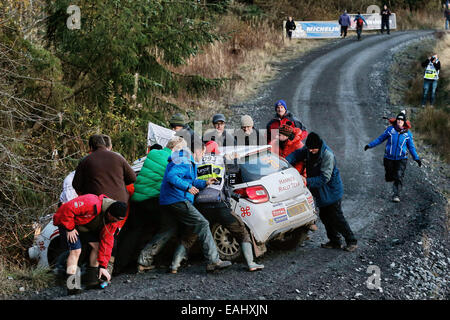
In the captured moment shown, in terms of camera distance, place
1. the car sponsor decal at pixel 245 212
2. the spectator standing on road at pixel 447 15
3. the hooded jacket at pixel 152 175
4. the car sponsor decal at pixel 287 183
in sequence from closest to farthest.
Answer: the hooded jacket at pixel 152 175 < the car sponsor decal at pixel 245 212 < the car sponsor decal at pixel 287 183 < the spectator standing on road at pixel 447 15

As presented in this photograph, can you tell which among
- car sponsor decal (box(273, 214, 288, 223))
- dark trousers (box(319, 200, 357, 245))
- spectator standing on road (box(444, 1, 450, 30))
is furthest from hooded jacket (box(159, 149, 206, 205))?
spectator standing on road (box(444, 1, 450, 30))

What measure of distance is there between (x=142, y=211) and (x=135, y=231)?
28 centimetres

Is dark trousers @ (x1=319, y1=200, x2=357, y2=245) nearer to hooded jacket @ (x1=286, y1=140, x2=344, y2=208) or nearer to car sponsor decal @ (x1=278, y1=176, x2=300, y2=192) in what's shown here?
hooded jacket @ (x1=286, y1=140, x2=344, y2=208)

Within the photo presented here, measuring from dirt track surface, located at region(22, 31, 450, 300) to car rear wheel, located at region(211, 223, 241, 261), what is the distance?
16cm

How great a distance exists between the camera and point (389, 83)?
22.8 metres

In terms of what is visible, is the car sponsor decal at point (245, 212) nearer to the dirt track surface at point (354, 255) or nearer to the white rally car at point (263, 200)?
the white rally car at point (263, 200)

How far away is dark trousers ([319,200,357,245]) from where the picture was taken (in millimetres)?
7797

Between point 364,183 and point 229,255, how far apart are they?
19.5 ft

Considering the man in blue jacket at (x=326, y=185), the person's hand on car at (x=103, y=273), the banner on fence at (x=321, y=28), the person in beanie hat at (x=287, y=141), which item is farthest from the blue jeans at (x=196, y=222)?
the banner on fence at (x=321, y=28)

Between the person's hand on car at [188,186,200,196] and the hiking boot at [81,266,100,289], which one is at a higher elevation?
the person's hand on car at [188,186,200,196]

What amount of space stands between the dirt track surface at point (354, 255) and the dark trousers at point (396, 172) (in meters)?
0.31

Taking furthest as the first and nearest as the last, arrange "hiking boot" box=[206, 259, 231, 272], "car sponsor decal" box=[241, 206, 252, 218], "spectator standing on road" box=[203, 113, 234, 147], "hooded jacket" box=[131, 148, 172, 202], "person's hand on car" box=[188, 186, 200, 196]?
"spectator standing on road" box=[203, 113, 234, 147], "car sponsor decal" box=[241, 206, 252, 218], "hooded jacket" box=[131, 148, 172, 202], "hiking boot" box=[206, 259, 231, 272], "person's hand on car" box=[188, 186, 200, 196]

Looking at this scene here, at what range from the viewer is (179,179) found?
645 centimetres

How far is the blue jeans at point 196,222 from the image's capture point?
261 inches
